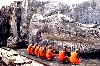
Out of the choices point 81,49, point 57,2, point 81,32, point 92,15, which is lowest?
point 81,49

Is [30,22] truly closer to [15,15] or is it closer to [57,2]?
[15,15]

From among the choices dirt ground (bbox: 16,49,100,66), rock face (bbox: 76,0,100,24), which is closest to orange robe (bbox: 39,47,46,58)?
dirt ground (bbox: 16,49,100,66)

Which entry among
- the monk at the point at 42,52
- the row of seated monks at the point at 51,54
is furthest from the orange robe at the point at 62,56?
the monk at the point at 42,52

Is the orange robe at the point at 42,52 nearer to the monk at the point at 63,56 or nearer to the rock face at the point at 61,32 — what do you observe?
the monk at the point at 63,56

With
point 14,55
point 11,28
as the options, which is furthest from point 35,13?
point 14,55

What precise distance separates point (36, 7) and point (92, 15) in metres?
6.39

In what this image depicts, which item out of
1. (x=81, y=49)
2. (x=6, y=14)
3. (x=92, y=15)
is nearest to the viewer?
(x=81, y=49)

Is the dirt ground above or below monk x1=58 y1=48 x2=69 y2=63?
below

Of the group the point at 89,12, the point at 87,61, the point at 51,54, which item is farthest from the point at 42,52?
the point at 89,12

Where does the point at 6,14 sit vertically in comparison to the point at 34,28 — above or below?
above

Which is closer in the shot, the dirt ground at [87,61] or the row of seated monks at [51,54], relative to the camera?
the row of seated monks at [51,54]

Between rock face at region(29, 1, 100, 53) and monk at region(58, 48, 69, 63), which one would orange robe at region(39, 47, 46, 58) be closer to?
monk at region(58, 48, 69, 63)

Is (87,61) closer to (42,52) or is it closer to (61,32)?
(42,52)

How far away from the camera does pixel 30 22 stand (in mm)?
21344
